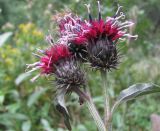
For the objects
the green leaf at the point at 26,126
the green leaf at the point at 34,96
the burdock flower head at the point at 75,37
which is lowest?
the green leaf at the point at 26,126

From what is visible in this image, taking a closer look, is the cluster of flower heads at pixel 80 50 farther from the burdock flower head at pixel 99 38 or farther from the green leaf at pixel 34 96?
the green leaf at pixel 34 96

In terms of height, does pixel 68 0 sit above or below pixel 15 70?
above

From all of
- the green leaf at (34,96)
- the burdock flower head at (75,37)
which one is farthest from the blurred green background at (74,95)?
the burdock flower head at (75,37)

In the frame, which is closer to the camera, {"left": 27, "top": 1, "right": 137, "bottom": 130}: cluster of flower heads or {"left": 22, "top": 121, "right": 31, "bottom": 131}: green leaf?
{"left": 27, "top": 1, "right": 137, "bottom": 130}: cluster of flower heads

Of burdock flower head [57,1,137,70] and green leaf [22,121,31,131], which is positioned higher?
burdock flower head [57,1,137,70]

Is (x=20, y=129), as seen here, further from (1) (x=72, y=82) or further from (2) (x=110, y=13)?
(1) (x=72, y=82)

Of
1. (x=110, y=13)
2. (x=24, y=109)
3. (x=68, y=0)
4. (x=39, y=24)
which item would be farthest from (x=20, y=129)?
(x=39, y=24)

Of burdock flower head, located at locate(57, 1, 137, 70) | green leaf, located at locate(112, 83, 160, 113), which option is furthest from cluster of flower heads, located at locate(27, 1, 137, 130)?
green leaf, located at locate(112, 83, 160, 113)

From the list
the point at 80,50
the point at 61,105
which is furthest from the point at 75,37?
the point at 61,105

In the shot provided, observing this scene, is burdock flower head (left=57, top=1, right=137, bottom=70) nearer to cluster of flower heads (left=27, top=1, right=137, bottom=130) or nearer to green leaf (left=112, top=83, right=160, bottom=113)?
cluster of flower heads (left=27, top=1, right=137, bottom=130)
